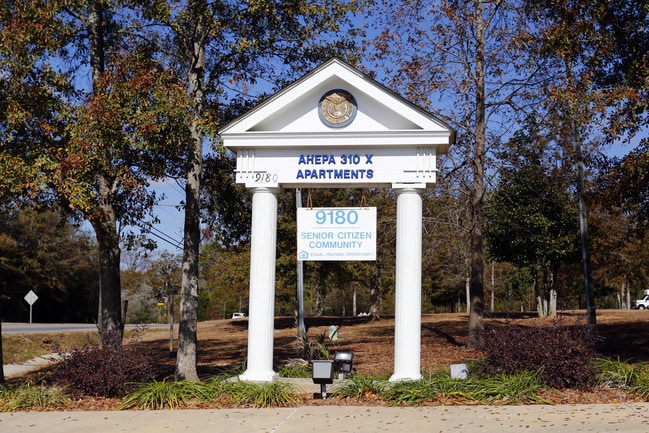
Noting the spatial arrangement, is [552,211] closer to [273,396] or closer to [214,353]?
[214,353]

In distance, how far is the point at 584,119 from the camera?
15461 mm

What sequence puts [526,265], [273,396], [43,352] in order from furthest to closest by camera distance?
[526,265] < [43,352] < [273,396]

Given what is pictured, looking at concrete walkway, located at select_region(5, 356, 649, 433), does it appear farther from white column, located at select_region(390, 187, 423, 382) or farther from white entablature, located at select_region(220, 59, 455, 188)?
white entablature, located at select_region(220, 59, 455, 188)

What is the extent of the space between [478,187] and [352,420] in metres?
11.1

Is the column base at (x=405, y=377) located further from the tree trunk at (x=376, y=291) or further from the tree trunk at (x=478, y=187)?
the tree trunk at (x=376, y=291)

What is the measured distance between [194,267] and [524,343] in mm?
7089

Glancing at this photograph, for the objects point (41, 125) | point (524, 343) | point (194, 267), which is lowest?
point (524, 343)

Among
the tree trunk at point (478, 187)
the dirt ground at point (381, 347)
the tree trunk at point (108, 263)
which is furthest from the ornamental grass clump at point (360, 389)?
the tree trunk at point (478, 187)

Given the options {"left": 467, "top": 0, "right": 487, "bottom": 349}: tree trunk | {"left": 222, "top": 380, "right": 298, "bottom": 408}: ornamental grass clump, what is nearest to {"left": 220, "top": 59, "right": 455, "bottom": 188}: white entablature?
{"left": 222, "top": 380, "right": 298, "bottom": 408}: ornamental grass clump

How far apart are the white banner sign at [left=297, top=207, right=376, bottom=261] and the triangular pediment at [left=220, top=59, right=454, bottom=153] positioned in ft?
4.26

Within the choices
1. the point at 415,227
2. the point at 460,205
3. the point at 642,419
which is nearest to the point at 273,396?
the point at 415,227

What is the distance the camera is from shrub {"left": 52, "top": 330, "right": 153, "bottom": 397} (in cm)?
1255

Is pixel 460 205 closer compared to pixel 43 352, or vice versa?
pixel 460 205

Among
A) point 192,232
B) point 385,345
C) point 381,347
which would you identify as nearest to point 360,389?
point 192,232
